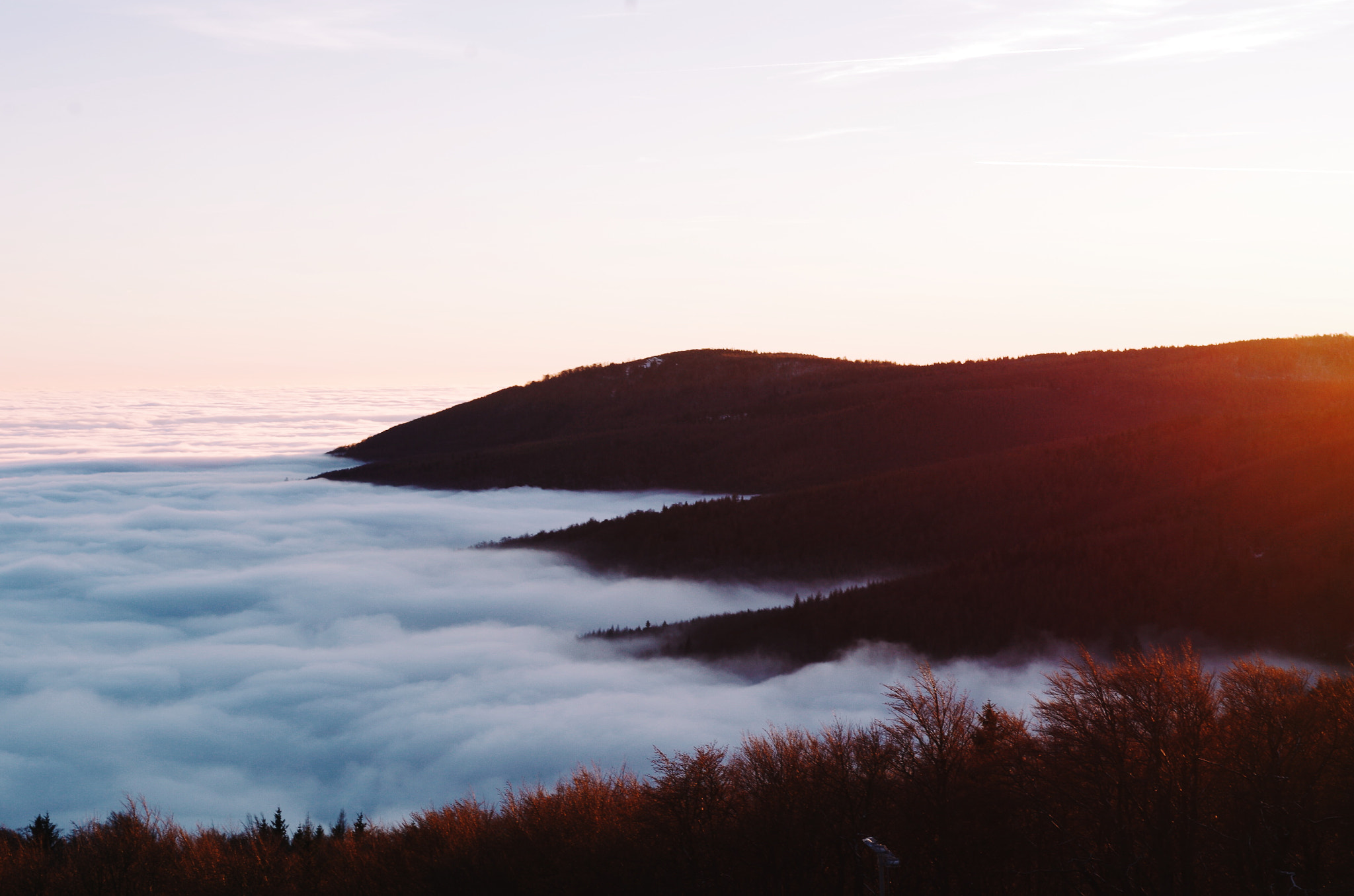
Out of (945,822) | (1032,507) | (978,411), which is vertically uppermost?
(978,411)

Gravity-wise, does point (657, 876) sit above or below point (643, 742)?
above

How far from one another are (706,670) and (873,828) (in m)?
57.0

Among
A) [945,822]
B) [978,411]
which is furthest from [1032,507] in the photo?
[945,822]

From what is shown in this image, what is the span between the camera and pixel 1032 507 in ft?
370

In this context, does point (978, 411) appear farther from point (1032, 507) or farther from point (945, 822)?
point (945, 822)

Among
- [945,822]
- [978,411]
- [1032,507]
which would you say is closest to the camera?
[945,822]

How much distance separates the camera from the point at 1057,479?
115 metres

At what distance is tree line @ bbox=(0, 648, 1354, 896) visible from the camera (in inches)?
1256

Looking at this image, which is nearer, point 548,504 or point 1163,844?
point 1163,844

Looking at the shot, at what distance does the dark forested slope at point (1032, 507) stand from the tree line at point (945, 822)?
3580 centimetres

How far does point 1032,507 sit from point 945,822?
82.8 meters

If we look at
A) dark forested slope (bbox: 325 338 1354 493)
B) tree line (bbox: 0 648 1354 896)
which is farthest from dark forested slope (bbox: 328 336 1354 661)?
tree line (bbox: 0 648 1354 896)

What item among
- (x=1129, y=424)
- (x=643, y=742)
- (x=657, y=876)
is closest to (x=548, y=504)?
(x=1129, y=424)

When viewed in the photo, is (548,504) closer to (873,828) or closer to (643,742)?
(643,742)
